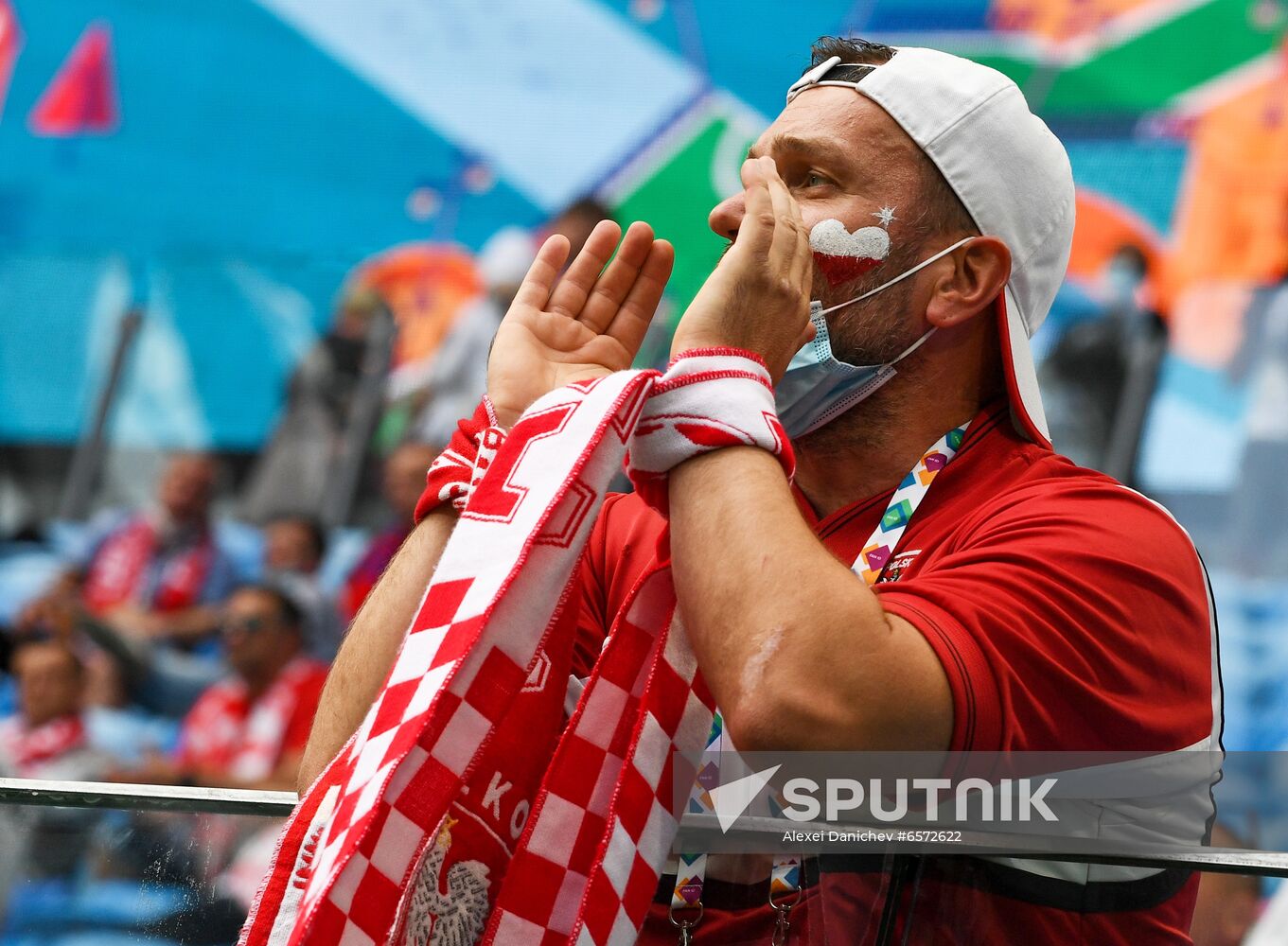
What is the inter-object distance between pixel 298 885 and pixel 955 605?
804 millimetres

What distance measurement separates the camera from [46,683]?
7.18 m

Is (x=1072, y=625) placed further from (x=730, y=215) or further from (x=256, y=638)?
(x=256, y=638)

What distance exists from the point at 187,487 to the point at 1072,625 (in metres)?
7.31

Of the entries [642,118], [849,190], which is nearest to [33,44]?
[642,118]

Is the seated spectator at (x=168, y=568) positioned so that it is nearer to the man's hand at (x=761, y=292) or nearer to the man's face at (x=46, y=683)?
the man's face at (x=46, y=683)

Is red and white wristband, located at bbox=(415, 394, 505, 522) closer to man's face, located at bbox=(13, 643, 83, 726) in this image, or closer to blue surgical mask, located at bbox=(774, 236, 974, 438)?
blue surgical mask, located at bbox=(774, 236, 974, 438)

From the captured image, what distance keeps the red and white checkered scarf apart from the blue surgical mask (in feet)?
1.61

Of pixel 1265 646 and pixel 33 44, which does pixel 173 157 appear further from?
pixel 1265 646

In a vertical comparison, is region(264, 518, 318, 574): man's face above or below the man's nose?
below

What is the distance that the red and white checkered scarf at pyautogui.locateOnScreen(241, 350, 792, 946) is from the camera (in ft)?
5.06

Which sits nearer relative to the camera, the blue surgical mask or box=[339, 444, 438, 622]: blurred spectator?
the blue surgical mask

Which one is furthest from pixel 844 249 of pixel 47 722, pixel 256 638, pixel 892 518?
pixel 47 722

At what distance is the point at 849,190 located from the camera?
2.27 meters

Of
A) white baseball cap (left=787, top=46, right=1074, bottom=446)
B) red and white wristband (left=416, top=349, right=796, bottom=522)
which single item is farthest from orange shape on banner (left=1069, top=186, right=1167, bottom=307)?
red and white wristband (left=416, top=349, right=796, bottom=522)
